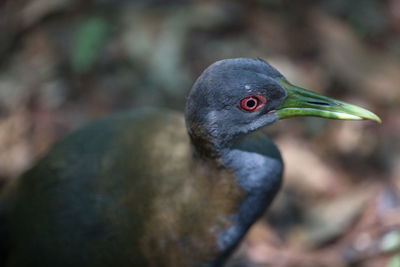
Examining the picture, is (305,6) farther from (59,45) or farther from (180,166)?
(180,166)

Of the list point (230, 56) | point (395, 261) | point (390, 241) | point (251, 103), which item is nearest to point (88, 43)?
point (230, 56)

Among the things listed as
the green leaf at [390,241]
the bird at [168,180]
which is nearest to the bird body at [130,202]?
the bird at [168,180]

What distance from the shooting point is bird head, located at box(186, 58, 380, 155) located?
10.9 feet

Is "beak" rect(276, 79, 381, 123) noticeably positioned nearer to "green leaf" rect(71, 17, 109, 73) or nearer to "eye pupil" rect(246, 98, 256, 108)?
"eye pupil" rect(246, 98, 256, 108)

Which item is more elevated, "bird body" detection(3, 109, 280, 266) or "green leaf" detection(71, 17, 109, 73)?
"green leaf" detection(71, 17, 109, 73)

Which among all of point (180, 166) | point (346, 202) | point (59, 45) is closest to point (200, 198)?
point (180, 166)

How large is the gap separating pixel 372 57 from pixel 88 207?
131 inches

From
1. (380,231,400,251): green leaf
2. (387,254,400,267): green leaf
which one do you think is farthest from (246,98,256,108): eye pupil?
(380,231,400,251): green leaf

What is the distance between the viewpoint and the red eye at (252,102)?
3385mm

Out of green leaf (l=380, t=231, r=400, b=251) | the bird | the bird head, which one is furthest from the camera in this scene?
green leaf (l=380, t=231, r=400, b=251)

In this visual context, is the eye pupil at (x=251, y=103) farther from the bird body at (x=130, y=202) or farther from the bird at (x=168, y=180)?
the bird body at (x=130, y=202)

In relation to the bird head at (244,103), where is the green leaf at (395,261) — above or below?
below

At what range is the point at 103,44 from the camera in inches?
250

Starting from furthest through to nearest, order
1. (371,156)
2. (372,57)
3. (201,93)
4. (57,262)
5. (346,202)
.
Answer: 1. (372,57)
2. (371,156)
3. (346,202)
4. (57,262)
5. (201,93)
